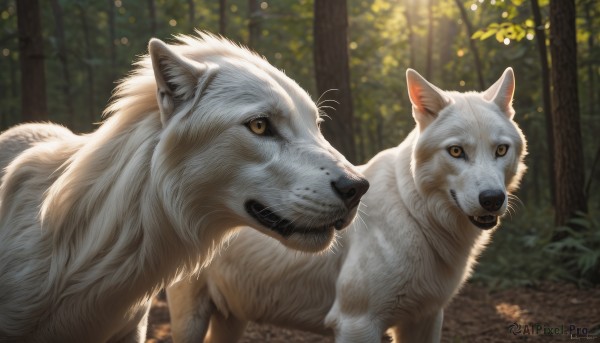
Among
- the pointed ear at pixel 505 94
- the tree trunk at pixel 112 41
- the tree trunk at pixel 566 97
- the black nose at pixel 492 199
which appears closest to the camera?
the black nose at pixel 492 199

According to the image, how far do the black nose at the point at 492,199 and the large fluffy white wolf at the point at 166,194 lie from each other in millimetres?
1539

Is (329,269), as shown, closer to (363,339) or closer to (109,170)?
(363,339)

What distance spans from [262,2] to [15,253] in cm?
2074

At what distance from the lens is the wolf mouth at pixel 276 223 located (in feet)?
8.97

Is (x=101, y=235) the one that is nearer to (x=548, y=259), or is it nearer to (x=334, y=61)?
(x=334, y=61)

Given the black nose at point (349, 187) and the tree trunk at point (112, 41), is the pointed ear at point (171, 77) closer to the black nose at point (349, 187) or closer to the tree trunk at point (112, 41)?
the black nose at point (349, 187)

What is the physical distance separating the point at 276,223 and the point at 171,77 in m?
0.87

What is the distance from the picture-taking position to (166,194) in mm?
2744

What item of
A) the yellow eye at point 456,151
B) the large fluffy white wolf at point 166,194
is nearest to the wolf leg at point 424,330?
the yellow eye at point 456,151

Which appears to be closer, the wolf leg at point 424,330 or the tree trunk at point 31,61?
the wolf leg at point 424,330

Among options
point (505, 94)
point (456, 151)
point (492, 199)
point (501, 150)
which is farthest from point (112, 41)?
point (492, 199)

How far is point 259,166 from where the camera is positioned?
8.98 ft

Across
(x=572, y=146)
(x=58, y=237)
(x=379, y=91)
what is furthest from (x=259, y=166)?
(x=379, y=91)

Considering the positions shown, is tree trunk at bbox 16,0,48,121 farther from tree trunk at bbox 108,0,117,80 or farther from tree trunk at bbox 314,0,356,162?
tree trunk at bbox 108,0,117,80
